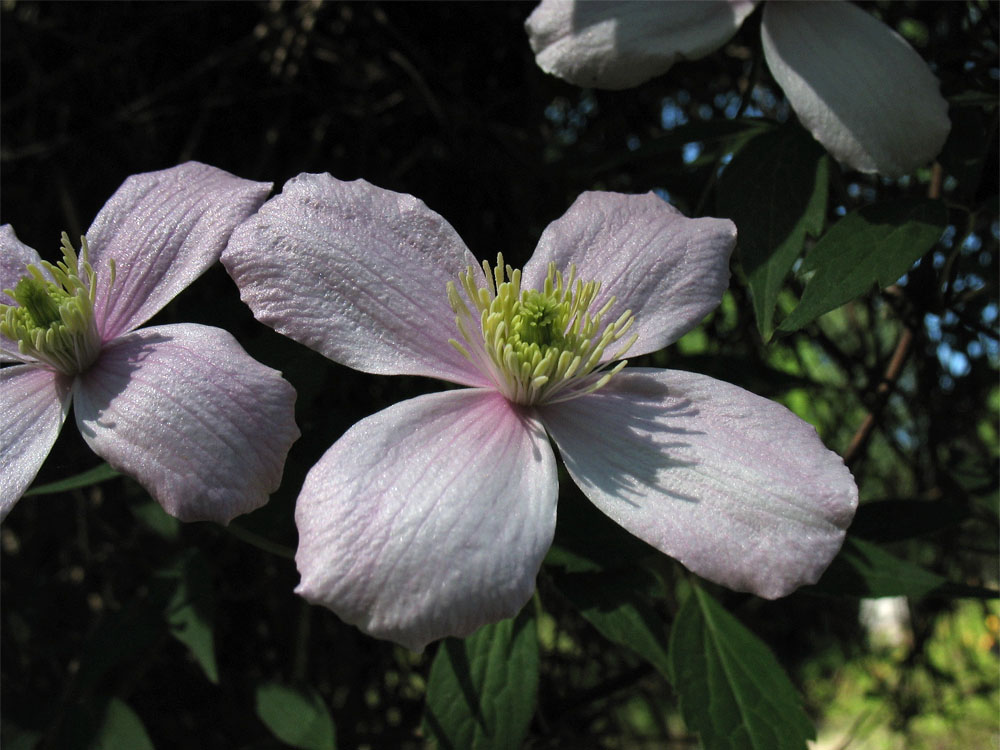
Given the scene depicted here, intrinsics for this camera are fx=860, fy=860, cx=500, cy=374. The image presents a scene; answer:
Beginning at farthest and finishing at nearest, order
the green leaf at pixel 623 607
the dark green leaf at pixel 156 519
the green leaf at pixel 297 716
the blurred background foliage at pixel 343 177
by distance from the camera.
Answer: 1. the blurred background foliage at pixel 343 177
2. the dark green leaf at pixel 156 519
3. the green leaf at pixel 297 716
4. the green leaf at pixel 623 607

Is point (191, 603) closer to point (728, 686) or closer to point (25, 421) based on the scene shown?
point (25, 421)

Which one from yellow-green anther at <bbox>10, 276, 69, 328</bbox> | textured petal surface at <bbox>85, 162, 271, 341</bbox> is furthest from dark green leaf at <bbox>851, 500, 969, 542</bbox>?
yellow-green anther at <bbox>10, 276, 69, 328</bbox>

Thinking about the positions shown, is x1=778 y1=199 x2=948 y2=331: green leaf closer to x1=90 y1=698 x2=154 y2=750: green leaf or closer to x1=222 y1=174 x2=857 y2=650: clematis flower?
x1=222 y1=174 x2=857 y2=650: clematis flower

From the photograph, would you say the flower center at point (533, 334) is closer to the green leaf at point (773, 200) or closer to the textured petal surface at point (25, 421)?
the green leaf at point (773, 200)

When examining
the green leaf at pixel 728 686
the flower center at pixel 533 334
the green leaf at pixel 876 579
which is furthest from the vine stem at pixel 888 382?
the flower center at pixel 533 334

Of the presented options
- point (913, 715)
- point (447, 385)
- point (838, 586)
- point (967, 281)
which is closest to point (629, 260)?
point (447, 385)

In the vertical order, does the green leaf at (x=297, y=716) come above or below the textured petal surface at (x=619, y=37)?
below

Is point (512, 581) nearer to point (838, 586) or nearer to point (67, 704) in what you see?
point (838, 586)
